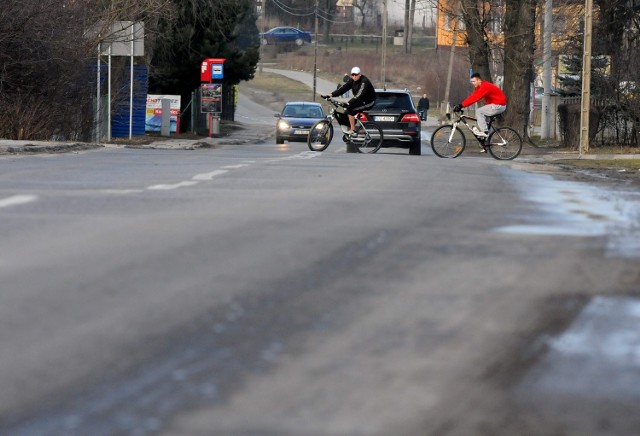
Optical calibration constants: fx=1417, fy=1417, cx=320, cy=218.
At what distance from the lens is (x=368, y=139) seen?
88.6 ft

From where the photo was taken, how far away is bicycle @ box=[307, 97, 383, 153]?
88.6ft

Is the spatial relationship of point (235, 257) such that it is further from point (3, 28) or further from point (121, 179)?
point (3, 28)

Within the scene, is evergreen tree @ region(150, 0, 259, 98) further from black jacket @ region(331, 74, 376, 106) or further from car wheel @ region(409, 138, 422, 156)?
black jacket @ region(331, 74, 376, 106)

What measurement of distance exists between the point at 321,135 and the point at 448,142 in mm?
2491

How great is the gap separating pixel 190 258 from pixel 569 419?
135 inches

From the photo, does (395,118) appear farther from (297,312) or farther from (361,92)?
(297,312)

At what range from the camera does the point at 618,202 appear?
43.0ft

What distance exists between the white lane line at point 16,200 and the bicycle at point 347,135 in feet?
51.1

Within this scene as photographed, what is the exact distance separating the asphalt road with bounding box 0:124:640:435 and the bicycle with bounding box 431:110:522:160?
49.3ft

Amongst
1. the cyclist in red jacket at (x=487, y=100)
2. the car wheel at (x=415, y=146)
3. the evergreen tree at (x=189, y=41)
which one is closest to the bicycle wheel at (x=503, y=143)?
the cyclist in red jacket at (x=487, y=100)

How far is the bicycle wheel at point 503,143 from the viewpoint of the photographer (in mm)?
26881

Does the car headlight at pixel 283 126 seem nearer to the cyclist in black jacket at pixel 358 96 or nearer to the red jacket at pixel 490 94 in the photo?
the cyclist in black jacket at pixel 358 96

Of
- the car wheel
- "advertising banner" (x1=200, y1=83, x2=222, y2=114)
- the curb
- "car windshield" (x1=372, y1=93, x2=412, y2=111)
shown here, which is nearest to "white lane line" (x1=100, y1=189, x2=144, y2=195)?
the curb

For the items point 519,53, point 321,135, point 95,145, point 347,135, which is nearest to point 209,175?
point 347,135
